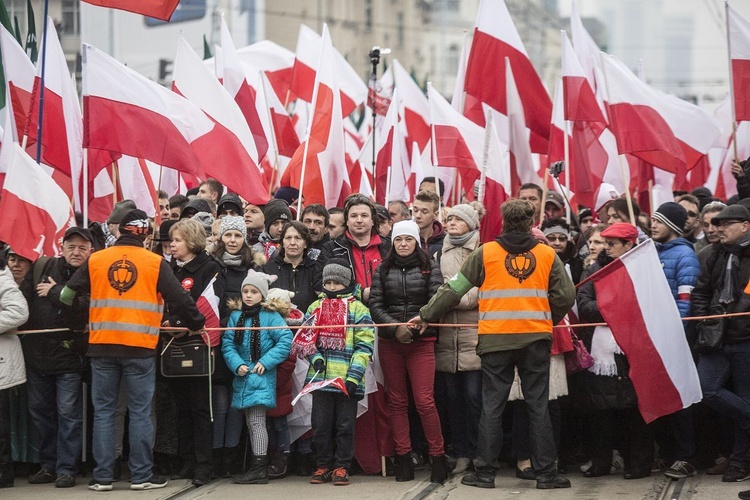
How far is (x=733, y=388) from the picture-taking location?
9633mm

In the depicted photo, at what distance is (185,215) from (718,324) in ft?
16.4

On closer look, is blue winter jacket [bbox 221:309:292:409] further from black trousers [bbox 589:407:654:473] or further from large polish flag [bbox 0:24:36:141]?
large polish flag [bbox 0:24:36:141]

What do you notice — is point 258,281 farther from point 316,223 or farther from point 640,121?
point 640,121

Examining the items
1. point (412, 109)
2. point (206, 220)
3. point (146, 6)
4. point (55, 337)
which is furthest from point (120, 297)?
point (412, 109)

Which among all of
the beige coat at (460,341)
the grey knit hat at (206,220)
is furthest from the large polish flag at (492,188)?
the grey knit hat at (206,220)

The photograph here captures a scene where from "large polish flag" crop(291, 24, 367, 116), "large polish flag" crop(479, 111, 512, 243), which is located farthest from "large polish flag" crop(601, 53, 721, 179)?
"large polish flag" crop(291, 24, 367, 116)

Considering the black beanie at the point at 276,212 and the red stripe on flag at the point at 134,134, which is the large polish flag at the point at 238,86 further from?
the red stripe on flag at the point at 134,134

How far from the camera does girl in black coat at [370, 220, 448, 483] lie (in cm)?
977

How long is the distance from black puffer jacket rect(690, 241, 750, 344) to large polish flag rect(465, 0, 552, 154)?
4.16 metres

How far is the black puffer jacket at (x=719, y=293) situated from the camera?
9.47 metres

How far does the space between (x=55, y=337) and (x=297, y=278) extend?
1.92 m

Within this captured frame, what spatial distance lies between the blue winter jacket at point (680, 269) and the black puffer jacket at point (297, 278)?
2733mm

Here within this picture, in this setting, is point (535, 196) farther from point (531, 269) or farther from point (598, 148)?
point (531, 269)

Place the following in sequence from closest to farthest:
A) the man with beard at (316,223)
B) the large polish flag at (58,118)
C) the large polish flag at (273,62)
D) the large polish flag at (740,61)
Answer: the man with beard at (316,223) → the large polish flag at (58,118) → the large polish flag at (740,61) → the large polish flag at (273,62)
